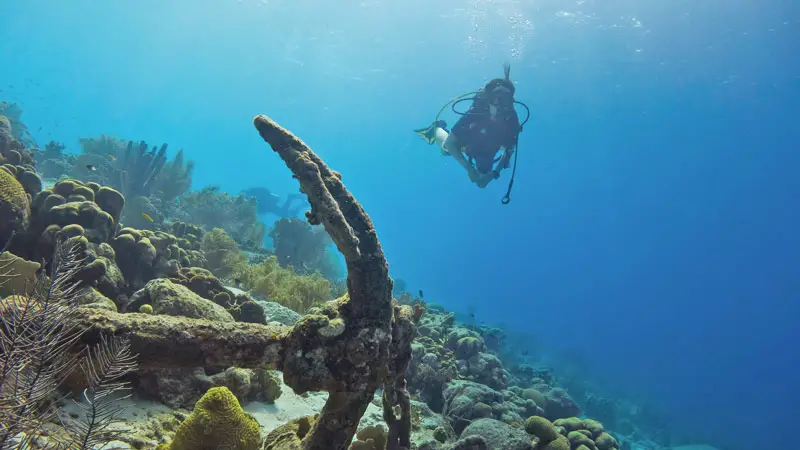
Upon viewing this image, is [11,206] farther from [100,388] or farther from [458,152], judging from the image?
[458,152]

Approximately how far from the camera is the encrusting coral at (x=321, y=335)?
231 cm

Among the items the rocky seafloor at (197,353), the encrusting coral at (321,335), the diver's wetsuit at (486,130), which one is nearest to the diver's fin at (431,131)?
the diver's wetsuit at (486,130)

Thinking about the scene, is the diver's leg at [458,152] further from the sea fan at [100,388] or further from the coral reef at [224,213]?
the sea fan at [100,388]

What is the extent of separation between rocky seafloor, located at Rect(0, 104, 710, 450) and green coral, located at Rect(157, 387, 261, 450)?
1 centimetres

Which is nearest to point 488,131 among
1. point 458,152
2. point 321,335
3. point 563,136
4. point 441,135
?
point 458,152

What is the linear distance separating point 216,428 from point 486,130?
10.8 m

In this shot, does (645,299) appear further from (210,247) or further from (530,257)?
(210,247)

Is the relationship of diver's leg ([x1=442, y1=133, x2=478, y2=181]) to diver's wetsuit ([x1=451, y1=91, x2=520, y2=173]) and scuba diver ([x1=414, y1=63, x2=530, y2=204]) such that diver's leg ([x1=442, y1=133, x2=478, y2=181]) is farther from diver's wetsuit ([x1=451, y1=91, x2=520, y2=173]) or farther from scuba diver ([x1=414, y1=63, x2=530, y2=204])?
diver's wetsuit ([x1=451, y1=91, x2=520, y2=173])

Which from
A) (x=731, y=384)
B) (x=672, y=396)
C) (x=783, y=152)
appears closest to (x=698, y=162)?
(x=783, y=152)

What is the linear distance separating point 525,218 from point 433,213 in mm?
44397

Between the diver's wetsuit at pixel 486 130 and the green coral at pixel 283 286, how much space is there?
6071 mm

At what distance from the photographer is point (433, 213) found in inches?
6678

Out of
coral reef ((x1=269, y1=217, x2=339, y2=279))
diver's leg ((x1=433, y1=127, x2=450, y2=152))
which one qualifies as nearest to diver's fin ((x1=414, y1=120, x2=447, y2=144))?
diver's leg ((x1=433, y1=127, x2=450, y2=152))

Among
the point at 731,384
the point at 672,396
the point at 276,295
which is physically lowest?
the point at 276,295
